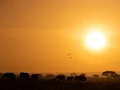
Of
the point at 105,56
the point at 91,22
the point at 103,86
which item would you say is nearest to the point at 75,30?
the point at 91,22

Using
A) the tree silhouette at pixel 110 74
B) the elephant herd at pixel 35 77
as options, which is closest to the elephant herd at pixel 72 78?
the elephant herd at pixel 35 77

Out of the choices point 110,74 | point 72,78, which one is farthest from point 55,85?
point 110,74

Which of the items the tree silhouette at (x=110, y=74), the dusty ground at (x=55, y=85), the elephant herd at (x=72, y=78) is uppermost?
the tree silhouette at (x=110, y=74)

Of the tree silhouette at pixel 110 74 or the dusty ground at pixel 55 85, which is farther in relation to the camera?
the tree silhouette at pixel 110 74

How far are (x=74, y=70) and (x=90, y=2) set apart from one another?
35.5 inches

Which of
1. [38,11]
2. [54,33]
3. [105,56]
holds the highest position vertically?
[38,11]

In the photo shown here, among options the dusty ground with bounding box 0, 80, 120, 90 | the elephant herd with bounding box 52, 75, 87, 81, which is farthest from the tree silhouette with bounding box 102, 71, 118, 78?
the elephant herd with bounding box 52, 75, 87, 81

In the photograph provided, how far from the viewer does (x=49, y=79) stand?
385cm

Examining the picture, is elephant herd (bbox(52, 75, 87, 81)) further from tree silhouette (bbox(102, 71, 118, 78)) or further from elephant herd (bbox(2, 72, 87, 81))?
tree silhouette (bbox(102, 71, 118, 78))

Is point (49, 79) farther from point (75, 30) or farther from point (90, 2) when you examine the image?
point (90, 2)

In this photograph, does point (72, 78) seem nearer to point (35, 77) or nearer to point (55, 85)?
point (55, 85)

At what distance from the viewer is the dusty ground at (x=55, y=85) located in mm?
3734

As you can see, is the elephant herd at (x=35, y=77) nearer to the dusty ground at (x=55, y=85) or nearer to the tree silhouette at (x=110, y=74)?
the dusty ground at (x=55, y=85)

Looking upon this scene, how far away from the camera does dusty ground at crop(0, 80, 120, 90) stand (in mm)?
3734
